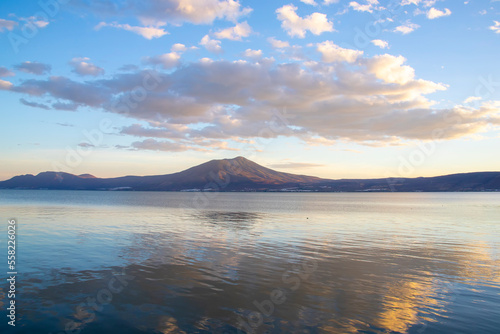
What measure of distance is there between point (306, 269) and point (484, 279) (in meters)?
11.4

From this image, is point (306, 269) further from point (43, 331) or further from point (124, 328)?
point (43, 331)

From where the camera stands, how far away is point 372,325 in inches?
535

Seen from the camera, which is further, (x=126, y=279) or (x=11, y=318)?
(x=126, y=279)

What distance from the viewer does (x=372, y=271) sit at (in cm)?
2269

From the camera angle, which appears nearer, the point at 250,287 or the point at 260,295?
the point at 260,295

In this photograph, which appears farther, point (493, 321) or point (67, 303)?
point (67, 303)

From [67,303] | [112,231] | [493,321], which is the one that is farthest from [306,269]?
[112,231]

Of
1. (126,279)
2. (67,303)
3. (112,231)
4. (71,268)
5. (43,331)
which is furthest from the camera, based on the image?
Result: (112,231)

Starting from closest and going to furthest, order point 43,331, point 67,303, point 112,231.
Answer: point 43,331
point 67,303
point 112,231

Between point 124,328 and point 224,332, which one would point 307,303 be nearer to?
point 224,332

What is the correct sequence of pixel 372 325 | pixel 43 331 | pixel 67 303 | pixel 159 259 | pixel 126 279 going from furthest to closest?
pixel 159 259
pixel 126 279
pixel 67 303
pixel 372 325
pixel 43 331

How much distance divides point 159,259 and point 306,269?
37.6ft

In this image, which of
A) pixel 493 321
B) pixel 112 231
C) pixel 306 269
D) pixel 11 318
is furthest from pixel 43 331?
pixel 112 231

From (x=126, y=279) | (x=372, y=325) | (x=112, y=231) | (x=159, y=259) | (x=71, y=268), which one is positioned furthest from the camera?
(x=112, y=231)
